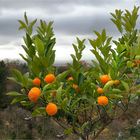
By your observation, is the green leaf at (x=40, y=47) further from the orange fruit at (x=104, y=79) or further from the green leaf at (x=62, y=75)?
the orange fruit at (x=104, y=79)

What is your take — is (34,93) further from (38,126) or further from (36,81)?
(38,126)

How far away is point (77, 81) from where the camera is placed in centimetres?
388

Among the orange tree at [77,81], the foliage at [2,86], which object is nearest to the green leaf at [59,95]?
the orange tree at [77,81]

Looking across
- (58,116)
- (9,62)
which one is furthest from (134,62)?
(9,62)

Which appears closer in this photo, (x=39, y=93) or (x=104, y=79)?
(x=39, y=93)

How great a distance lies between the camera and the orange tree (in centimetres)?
372

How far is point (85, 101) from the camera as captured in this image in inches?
162

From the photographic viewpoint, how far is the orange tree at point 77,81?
12.2ft

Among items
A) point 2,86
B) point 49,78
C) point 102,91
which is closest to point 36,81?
point 49,78

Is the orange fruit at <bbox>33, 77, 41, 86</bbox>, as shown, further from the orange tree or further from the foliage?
the foliage

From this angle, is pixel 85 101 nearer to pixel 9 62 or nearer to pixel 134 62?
pixel 134 62

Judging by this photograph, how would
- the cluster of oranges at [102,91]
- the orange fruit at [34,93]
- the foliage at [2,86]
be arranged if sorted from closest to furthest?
the orange fruit at [34,93] → the cluster of oranges at [102,91] → the foliage at [2,86]

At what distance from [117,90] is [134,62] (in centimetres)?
47

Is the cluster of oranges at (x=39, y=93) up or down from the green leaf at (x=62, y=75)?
down
